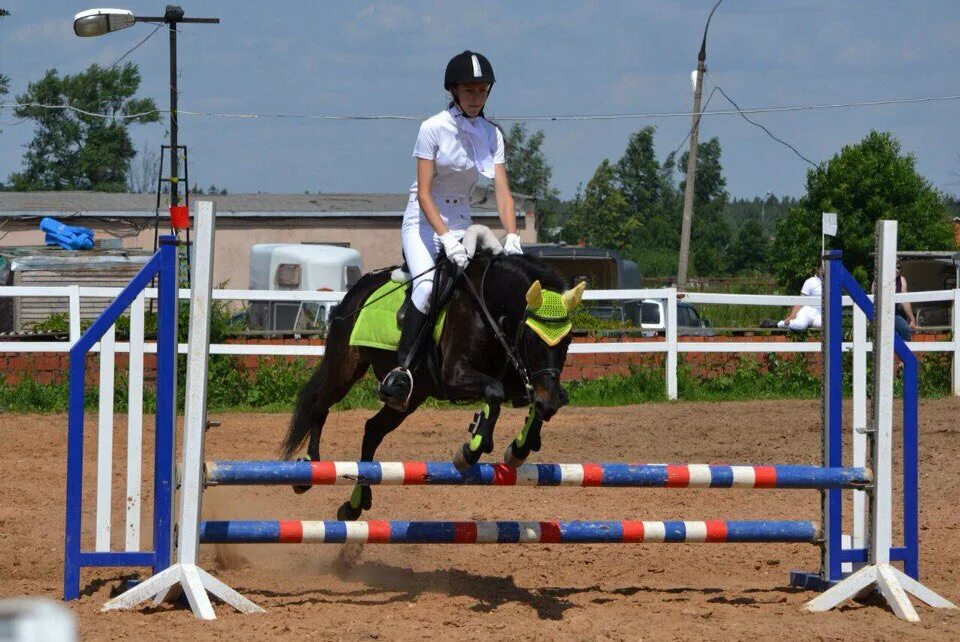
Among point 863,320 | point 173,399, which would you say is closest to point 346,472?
point 173,399

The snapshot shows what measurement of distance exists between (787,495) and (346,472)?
14.9 feet

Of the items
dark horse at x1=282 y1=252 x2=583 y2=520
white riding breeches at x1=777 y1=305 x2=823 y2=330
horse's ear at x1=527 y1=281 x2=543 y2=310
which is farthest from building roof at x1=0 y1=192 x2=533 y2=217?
horse's ear at x1=527 y1=281 x2=543 y2=310

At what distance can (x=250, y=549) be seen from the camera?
6434 mm

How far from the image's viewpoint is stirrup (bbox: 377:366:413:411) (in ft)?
18.7

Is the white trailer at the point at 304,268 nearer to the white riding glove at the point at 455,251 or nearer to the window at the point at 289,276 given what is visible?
the window at the point at 289,276

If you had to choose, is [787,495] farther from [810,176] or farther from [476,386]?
[810,176]

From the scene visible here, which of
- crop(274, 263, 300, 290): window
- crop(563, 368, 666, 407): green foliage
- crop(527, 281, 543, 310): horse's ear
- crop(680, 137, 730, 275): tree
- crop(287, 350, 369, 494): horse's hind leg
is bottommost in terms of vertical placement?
crop(563, 368, 666, 407): green foliage

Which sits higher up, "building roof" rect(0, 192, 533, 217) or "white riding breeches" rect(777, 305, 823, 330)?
"building roof" rect(0, 192, 533, 217)

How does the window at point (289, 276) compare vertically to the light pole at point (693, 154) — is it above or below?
below

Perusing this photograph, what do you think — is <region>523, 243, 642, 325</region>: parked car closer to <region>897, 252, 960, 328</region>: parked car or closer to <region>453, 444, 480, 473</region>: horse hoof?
<region>897, 252, 960, 328</region>: parked car

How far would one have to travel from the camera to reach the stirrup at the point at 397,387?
18.7 feet

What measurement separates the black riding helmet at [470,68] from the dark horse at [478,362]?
2.95 feet

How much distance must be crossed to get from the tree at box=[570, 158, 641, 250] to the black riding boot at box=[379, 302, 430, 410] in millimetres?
68842

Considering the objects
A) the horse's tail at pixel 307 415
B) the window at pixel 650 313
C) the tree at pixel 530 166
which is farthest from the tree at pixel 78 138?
the horse's tail at pixel 307 415
